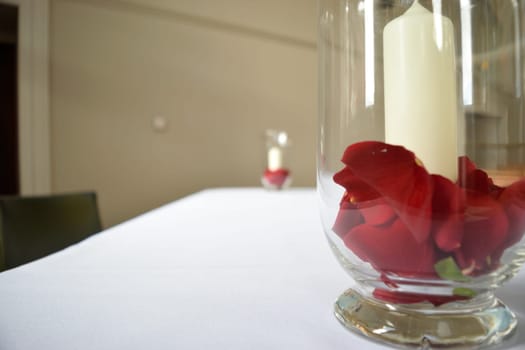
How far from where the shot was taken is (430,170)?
0.19 meters

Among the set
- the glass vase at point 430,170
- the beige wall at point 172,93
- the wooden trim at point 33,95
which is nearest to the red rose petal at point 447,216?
the glass vase at point 430,170

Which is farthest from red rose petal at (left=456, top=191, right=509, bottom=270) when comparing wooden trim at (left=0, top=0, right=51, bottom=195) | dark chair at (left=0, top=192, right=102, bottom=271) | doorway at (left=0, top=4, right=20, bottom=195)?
doorway at (left=0, top=4, right=20, bottom=195)

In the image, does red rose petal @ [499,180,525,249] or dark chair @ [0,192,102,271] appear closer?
red rose petal @ [499,180,525,249]

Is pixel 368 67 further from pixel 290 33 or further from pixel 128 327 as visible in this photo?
pixel 290 33

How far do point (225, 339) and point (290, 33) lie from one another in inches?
107

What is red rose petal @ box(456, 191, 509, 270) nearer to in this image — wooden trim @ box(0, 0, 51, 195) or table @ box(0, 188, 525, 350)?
table @ box(0, 188, 525, 350)

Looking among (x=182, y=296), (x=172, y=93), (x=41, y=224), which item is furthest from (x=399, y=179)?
(x=172, y=93)

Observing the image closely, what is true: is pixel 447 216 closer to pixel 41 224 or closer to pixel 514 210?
pixel 514 210

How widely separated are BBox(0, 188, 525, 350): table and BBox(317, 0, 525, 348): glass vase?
0.10ft

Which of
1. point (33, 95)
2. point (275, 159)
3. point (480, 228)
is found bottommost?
point (480, 228)

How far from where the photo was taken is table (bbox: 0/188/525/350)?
0.62ft

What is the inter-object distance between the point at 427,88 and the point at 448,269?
110 mm

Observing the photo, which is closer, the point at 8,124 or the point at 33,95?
the point at 33,95

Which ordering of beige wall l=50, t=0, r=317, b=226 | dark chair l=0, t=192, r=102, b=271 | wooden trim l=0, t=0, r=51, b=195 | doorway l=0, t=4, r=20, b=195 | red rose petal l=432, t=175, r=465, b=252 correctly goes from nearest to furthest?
1. red rose petal l=432, t=175, r=465, b=252
2. dark chair l=0, t=192, r=102, b=271
3. wooden trim l=0, t=0, r=51, b=195
4. beige wall l=50, t=0, r=317, b=226
5. doorway l=0, t=4, r=20, b=195
